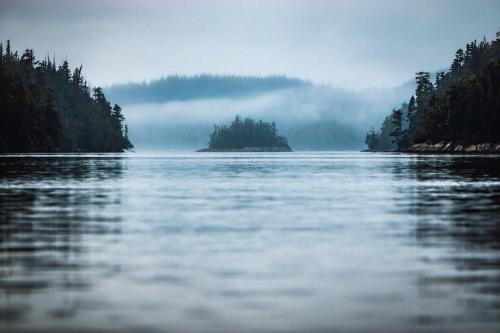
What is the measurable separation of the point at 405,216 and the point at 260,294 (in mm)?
15426

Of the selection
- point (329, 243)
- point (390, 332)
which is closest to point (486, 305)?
point (390, 332)

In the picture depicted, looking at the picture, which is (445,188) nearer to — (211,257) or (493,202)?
(493,202)

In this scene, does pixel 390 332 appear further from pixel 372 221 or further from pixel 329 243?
pixel 372 221

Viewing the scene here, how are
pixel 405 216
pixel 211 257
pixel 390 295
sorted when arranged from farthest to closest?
pixel 405 216 < pixel 211 257 < pixel 390 295

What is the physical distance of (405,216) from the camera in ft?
89.6

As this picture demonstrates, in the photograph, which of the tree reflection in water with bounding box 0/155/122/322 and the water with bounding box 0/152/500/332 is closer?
the water with bounding box 0/152/500/332

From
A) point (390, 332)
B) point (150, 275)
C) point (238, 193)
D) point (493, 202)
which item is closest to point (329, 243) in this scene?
point (150, 275)

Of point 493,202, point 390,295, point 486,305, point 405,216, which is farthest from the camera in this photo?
point 493,202

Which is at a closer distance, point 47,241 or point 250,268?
point 250,268

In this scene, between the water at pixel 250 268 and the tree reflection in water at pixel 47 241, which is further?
the tree reflection in water at pixel 47 241

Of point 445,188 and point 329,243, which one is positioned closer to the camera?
point 329,243

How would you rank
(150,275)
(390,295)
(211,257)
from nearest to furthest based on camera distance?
(390,295) < (150,275) < (211,257)

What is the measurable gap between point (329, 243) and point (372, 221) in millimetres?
6265

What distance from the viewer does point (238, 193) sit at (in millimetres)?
41094
